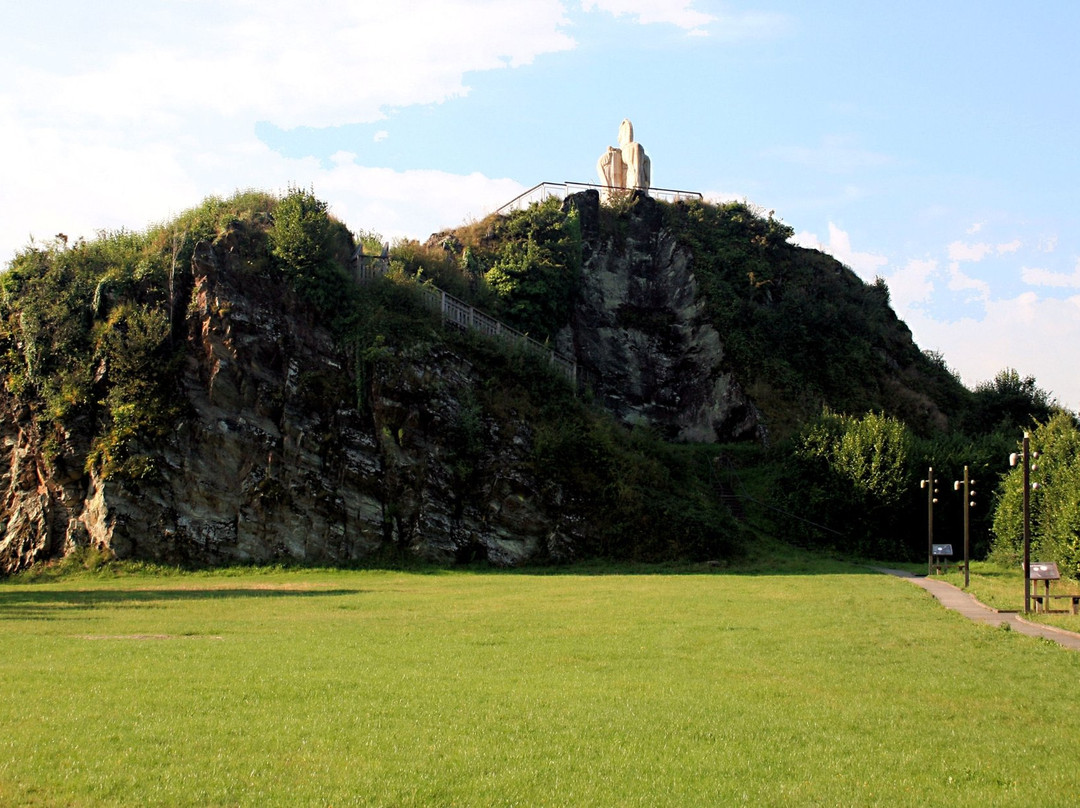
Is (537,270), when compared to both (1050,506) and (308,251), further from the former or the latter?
(1050,506)

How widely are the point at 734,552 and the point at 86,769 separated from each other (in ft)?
92.4

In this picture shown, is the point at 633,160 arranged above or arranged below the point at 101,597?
above

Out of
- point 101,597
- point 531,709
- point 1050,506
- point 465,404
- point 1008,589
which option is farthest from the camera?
point 465,404

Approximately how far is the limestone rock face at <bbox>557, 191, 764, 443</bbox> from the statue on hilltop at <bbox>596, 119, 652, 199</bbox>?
2.16m

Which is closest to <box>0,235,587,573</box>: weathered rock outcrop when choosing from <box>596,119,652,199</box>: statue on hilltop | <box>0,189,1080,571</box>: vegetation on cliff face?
<box>0,189,1080,571</box>: vegetation on cliff face

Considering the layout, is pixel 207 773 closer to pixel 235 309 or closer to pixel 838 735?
pixel 838 735

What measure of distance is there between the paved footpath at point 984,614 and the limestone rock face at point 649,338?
67.7 feet

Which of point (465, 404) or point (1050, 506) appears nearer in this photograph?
point (1050, 506)

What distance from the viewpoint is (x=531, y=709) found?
35.0ft

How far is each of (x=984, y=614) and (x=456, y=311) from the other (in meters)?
24.1

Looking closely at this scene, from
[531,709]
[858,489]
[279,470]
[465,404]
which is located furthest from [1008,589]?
[279,470]

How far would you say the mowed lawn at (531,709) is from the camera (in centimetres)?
812

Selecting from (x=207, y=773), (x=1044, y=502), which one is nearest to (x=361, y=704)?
(x=207, y=773)

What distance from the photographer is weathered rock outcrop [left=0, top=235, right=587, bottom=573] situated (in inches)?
1258
